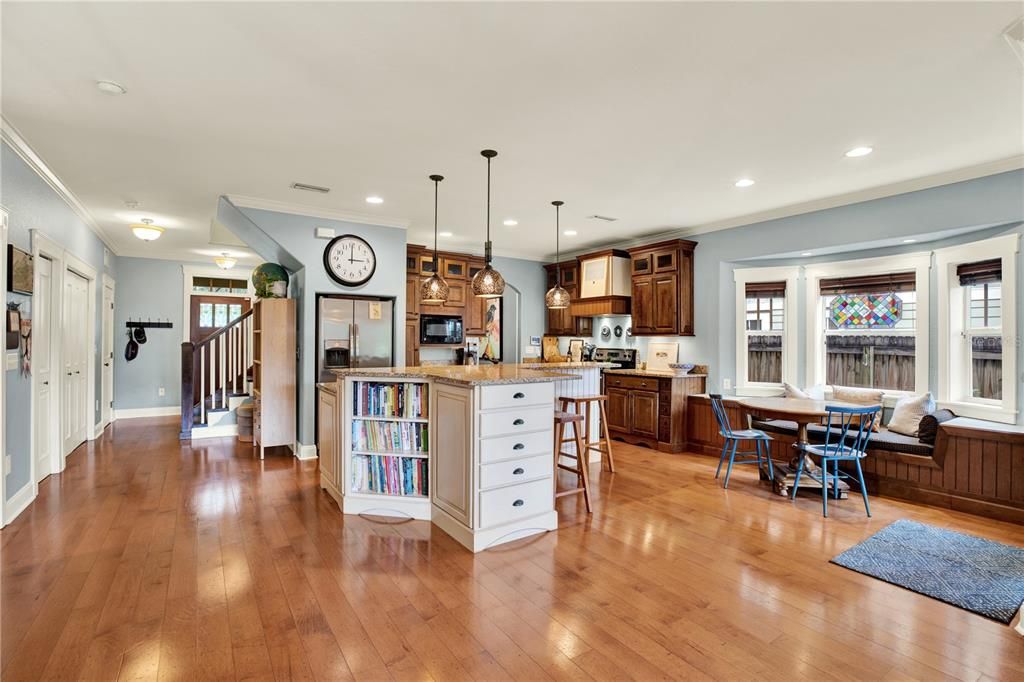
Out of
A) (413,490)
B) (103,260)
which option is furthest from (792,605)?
(103,260)

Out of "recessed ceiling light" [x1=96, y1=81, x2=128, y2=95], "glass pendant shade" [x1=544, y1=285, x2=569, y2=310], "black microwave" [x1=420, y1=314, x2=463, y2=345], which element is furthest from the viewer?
"black microwave" [x1=420, y1=314, x2=463, y2=345]

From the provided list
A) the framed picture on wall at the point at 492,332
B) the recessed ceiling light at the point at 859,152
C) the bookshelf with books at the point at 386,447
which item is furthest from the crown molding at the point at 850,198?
the bookshelf with books at the point at 386,447

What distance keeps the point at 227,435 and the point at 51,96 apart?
4.66 m

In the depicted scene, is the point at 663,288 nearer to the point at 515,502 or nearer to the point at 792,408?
the point at 792,408

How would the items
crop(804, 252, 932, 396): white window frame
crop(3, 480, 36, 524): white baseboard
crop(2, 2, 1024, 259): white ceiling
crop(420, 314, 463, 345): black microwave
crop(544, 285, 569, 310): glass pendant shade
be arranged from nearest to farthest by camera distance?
crop(2, 2, 1024, 259): white ceiling, crop(3, 480, 36, 524): white baseboard, crop(804, 252, 932, 396): white window frame, crop(544, 285, 569, 310): glass pendant shade, crop(420, 314, 463, 345): black microwave

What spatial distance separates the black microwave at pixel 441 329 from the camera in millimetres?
6844

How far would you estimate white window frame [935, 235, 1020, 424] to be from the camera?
12.8 feet

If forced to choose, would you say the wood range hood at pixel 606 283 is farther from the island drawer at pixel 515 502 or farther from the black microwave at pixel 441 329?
the island drawer at pixel 515 502

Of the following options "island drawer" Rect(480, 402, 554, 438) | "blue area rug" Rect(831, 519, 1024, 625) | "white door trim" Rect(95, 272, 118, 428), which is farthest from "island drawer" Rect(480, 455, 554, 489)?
"white door trim" Rect(95, 272, 118, 428)

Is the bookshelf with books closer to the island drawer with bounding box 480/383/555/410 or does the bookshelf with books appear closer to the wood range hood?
the island drawer with bounding box 480/383/555/410

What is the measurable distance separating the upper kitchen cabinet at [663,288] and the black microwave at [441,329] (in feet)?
7.88

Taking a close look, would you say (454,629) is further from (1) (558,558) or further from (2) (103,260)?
(2) (103,260)

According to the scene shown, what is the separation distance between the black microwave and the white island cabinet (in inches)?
121

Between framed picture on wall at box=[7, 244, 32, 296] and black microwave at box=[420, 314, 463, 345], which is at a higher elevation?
framed picture on wall at box=[7, 244, 32, 296]
